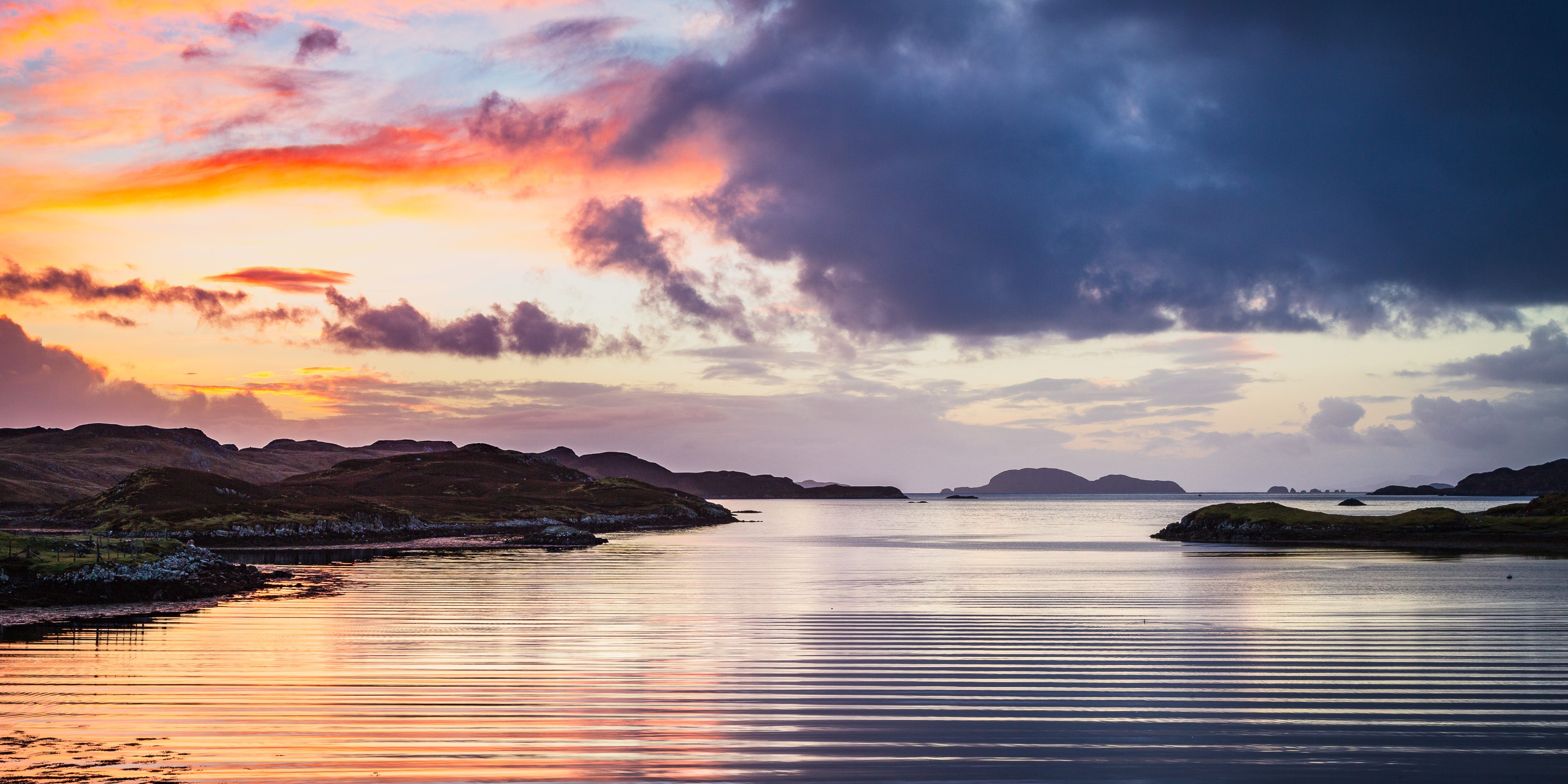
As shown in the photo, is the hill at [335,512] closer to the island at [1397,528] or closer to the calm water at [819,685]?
the calm water at [819,685]

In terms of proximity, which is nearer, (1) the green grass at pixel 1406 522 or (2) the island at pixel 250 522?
(2) the island at pixel 250 522

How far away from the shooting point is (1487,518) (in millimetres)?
90625

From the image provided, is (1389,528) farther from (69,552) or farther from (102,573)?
(69,552)

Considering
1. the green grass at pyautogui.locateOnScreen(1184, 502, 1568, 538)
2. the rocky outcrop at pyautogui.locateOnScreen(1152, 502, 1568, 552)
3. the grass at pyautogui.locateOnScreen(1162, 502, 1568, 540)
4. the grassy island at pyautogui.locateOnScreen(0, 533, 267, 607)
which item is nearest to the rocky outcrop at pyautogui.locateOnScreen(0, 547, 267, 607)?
the grassy island at pyautogui.locateOnScreen(0, 533, 267, 607)

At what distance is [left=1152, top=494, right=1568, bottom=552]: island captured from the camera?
82312mm

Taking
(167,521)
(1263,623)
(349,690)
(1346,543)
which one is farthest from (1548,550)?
(167,521)

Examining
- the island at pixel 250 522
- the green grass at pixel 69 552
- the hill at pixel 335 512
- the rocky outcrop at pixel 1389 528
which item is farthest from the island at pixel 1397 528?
the green grass at pixel 69 552

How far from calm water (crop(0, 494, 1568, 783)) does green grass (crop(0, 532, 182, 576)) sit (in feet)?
27.3

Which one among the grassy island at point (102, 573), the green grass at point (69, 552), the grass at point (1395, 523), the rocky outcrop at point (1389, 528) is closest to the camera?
the grassy island at point (102, 573)

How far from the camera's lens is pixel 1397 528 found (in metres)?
89.6

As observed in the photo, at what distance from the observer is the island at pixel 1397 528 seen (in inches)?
3241

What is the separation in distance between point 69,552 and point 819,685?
3857 cm

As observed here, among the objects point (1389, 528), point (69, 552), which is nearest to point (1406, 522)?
point (1389, 528)

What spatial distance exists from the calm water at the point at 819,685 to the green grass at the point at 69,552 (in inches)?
328
